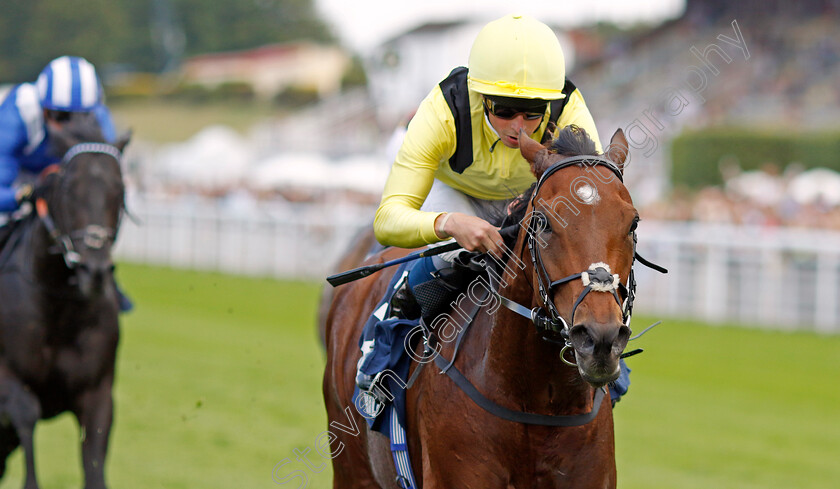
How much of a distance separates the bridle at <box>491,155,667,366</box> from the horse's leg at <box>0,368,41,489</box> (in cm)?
312

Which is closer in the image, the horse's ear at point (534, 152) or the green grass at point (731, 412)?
the horse's ear at point (534, 152)

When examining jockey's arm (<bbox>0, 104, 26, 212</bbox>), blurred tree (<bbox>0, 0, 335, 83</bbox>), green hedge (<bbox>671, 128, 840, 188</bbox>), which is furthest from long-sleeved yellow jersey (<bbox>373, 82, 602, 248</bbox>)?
blurred tree (<bbox>0, 0, 335, 83</bbox>)

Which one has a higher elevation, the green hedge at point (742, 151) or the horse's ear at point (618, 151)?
the horse's ear at point (618, 151)

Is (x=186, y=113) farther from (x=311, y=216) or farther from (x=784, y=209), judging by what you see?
(x=784, y=209)

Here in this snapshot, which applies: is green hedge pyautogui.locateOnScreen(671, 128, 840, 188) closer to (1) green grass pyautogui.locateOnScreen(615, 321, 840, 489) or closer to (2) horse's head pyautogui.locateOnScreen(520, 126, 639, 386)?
(1) green grass pyautogui.locateOnScreen(615, 321, 840, 489)

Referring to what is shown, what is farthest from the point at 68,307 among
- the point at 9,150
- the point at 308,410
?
the point at 308,410

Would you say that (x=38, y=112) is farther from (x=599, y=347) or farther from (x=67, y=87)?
(x=599, y=347)

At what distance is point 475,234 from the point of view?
320 cm

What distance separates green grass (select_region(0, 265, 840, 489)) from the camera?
675 cm

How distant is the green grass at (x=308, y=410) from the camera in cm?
675

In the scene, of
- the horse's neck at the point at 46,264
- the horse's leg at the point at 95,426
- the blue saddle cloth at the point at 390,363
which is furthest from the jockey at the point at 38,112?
the blue saddle cloth at the point at 390,363

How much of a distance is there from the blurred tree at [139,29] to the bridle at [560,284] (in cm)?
5219

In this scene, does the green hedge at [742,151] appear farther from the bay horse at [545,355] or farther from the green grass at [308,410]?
the bay horse at [545,355]

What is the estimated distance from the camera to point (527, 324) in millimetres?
3227
